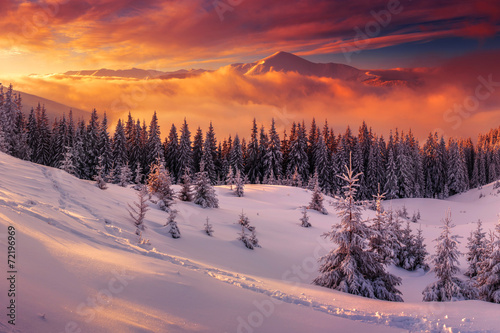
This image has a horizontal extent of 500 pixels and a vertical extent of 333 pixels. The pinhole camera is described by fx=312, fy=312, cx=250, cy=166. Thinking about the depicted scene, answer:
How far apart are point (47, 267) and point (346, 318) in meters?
5.93

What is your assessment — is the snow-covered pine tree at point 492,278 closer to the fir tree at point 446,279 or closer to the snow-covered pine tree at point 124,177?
the fir tree at point 446,279

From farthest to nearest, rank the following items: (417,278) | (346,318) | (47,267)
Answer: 1. (417,278)
2. (346,318)
3. (47,267)

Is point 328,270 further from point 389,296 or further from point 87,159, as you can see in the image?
point 87,159

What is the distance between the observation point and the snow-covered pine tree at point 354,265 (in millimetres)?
10609

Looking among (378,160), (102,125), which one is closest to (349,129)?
(378,160)

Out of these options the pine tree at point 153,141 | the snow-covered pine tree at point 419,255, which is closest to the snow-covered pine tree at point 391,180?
the pine tree at point 153,141

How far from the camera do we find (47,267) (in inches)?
214

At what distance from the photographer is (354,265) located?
10.8m

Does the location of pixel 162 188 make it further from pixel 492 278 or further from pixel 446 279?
pixel 492 278

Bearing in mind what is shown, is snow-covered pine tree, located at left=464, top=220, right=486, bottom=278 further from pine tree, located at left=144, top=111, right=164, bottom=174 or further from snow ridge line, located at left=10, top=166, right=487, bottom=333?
pine tree, located at left=144, top=111, right=164, bottom=174

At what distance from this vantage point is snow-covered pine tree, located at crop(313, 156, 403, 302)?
1061 centimetres

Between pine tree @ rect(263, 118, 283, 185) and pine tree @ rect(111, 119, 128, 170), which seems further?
pine tree @ rect(263, 118, 283, 185)

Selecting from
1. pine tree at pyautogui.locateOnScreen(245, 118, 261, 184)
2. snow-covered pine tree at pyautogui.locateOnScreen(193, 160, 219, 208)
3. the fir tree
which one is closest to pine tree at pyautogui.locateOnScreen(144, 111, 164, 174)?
pine tree at pyautogui.locateOnScreen(245, 118, 261, 184)

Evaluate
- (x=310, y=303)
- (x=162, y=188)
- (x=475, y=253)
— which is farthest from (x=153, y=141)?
(x=310, y=303)
